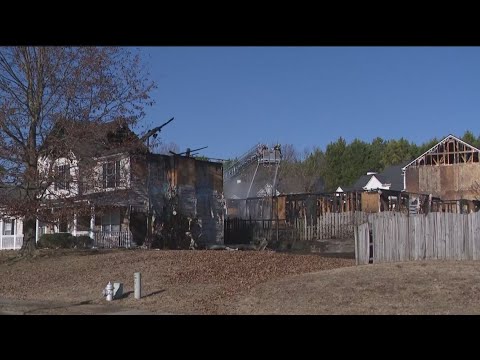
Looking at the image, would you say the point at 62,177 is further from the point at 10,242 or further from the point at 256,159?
the point at 256,159

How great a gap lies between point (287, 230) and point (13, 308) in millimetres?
22980

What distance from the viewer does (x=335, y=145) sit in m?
96.2

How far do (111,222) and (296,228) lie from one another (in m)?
11.0

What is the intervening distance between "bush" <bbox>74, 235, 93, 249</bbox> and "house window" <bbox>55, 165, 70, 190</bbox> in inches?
395

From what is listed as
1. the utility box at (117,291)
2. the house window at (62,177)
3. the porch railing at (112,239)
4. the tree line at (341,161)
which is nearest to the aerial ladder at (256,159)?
the tree line at (341,161)

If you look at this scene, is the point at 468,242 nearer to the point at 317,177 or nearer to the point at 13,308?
the point at 13,308

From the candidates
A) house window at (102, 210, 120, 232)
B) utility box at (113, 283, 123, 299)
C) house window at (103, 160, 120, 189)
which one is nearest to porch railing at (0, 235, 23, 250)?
house window at (102, 210, 120, 232)

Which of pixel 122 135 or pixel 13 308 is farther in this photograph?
pixel 122 135

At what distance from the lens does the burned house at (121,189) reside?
25953mm

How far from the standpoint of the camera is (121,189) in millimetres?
29281

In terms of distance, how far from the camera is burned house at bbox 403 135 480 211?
6244 cm

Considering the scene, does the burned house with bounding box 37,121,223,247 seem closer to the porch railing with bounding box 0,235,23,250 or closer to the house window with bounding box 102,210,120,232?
the house window with bounding box 102,210,120,232
